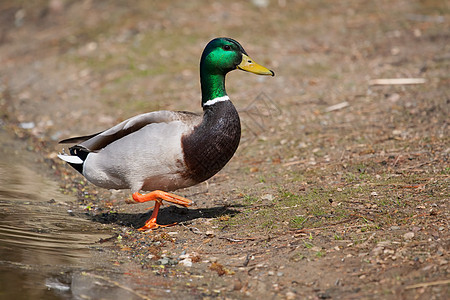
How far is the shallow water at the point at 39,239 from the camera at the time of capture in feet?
11.9

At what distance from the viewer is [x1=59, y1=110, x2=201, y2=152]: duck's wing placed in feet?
15.9

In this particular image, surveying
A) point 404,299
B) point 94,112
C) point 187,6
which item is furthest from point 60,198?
point 187,6

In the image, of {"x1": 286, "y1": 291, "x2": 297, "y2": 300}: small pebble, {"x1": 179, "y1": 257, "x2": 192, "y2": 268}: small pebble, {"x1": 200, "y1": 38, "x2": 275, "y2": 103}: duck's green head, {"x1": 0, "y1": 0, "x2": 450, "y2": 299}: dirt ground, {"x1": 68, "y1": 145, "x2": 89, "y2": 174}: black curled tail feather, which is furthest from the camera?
{"x1": 68, "y1": 145, "x2": 89, "y2": 174}: black curled tail feather

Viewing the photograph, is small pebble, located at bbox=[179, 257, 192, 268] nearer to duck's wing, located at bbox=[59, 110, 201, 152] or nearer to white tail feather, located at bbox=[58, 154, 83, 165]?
duck's wing, located at bbox=[59, 110, 201, 152]

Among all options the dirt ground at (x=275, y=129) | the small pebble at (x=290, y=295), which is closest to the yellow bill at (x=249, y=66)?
the dirt ground at (x=275, y=129)

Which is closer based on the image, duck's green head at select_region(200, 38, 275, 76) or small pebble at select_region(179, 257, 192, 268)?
small pebble at select_region(179, 257, 192, 268)

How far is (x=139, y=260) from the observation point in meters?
4.28

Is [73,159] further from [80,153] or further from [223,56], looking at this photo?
[223,56]

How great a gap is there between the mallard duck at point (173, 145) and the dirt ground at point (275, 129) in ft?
1.38

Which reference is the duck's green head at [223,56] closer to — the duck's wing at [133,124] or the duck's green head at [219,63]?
the duck's green head at [219,63]

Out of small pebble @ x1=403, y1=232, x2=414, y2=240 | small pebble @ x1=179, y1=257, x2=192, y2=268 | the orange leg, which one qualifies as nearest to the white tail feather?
the orange leg

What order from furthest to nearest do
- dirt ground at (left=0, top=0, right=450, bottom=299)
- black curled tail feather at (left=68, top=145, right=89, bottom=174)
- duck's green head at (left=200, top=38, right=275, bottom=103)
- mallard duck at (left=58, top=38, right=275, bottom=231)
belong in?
1. black curled tail feather at (left=68, top=145, right=89, bottom=174)
2. duck's green head at (left=200, top=38, right=275, bottom=103)
3. mallard duck at (left=58, top=38, right=275, bottom=231)
4. dirt ground at (left=0, top=0, right=450, bottom=299)

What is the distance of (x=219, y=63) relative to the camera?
5.07 metres

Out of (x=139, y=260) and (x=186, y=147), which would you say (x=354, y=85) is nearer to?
(x=186, y=147)
